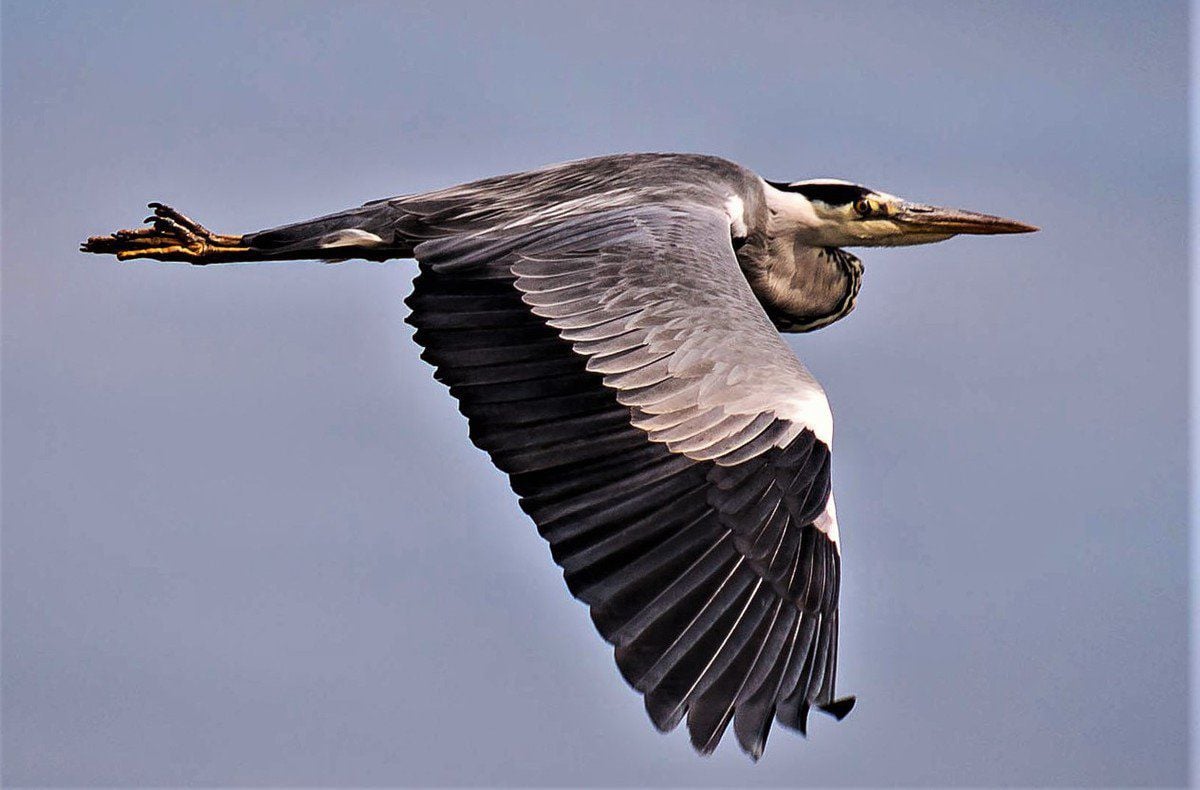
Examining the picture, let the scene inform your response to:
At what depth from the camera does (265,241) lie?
7.46 m

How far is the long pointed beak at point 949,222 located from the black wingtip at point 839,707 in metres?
3.66

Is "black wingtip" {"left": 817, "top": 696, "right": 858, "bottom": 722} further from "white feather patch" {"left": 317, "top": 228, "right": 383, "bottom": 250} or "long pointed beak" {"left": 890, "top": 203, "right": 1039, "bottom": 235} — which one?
"long pointed beak" {"left": 890, "top": 203, "right": 1039, "bottom": 235}

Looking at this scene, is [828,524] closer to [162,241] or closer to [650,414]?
[650,414]

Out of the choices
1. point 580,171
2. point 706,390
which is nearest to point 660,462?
point 706,390

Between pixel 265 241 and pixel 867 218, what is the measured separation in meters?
2.61

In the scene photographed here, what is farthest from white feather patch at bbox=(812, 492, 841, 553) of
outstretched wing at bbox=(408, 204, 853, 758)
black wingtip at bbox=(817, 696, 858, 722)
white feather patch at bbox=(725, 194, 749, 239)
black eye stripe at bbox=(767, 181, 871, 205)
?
black eye stripe at bbox=(767, 181, 871, 205)

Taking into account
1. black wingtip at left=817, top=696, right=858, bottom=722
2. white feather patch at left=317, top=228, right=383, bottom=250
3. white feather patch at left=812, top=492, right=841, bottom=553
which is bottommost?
black wingtip at left=817, top=696, right=858, bottom=722

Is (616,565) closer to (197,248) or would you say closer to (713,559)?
(713,559)

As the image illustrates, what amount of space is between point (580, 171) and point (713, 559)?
257cm

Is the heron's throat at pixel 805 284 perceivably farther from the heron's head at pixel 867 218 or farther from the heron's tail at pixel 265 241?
the heron's tail at pixel 265 241

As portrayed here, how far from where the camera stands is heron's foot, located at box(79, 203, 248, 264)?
766 cm

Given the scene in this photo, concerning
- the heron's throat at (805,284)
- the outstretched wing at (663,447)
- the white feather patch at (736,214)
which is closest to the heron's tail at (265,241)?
the outstretched wing at (663,447)

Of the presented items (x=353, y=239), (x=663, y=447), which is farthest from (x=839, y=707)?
(x=353, y=239)

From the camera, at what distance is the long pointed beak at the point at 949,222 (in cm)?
821
